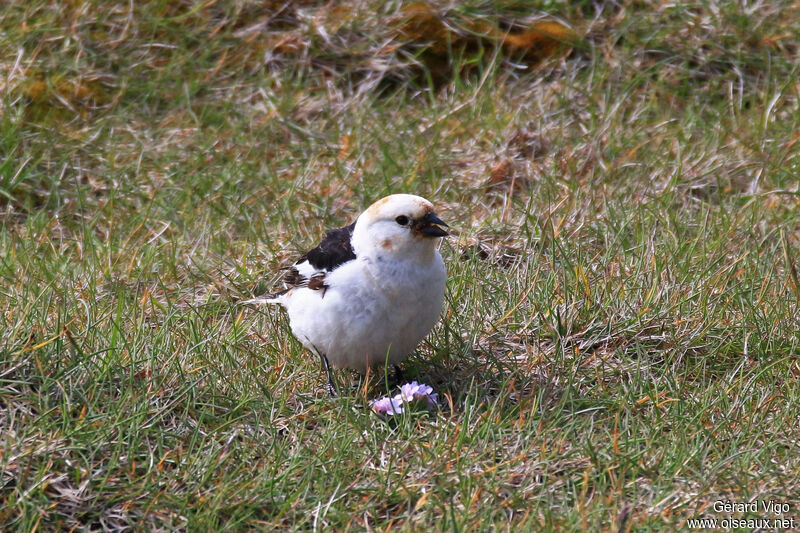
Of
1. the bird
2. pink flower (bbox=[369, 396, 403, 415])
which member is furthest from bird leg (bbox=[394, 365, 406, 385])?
pink flower (bbox=[369, 396, 403, 415])

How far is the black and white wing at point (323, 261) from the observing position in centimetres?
390

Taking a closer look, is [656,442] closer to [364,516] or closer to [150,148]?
[364,516]

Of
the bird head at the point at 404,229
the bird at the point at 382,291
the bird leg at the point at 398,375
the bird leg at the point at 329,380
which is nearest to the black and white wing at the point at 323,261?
the bird at the point at 382,291

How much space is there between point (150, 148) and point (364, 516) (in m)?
3.57

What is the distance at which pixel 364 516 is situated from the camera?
313 cm

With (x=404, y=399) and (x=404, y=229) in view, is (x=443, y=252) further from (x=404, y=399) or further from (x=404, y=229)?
A: (x=404, y=399)

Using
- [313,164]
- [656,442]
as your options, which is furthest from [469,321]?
[313,164]

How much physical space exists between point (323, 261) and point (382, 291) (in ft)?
1.30

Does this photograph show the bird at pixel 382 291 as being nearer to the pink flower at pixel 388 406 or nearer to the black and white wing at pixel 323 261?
the black and white wing at pixel 323 261

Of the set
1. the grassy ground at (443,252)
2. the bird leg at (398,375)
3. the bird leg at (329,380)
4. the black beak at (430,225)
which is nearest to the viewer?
the grassy ground at (443,252)

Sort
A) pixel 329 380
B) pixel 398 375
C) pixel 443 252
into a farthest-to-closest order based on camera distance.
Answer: pixel 443 252 < pixel 398 375 < pixel 329 380

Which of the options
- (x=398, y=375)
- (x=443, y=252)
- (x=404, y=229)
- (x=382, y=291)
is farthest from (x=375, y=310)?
(x=443, y=252)

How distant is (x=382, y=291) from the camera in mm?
3697

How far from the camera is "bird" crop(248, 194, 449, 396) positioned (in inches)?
145
